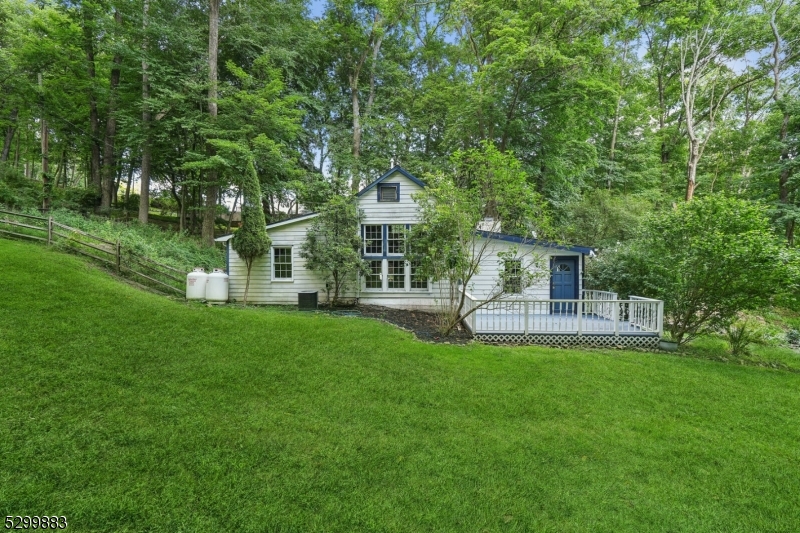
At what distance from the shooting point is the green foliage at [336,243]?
9.91 meters

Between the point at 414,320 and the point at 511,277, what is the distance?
3.14 meters

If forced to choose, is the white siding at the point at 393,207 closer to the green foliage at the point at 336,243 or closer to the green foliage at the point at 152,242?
the green foliage at the point at 336,243

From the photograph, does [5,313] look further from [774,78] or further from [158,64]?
[774,78]

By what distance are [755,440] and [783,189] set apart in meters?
18.1

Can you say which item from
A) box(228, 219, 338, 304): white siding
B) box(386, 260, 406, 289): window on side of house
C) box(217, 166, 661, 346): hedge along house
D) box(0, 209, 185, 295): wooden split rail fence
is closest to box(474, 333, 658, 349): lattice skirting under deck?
box(217, 166, 661, 346): hedge along house

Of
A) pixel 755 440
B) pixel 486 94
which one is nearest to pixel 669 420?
pixel 755 440

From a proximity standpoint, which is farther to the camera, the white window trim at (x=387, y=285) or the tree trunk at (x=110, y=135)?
the tree trunk at (x=110, y=135)

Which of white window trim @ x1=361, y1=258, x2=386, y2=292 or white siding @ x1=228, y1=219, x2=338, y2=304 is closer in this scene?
white siding @ x1=228, y1=219, x2=338, y2=304

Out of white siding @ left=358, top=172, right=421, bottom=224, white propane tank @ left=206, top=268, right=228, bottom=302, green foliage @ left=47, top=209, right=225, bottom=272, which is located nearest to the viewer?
white propane tank @ left=206, top=268, right=228, bottom=302

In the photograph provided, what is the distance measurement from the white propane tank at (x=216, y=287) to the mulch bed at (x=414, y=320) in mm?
3287

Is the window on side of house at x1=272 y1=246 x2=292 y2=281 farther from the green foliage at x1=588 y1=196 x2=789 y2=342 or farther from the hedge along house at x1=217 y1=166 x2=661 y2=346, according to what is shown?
the green foliage at x1=588 y1=196 x2=789 y2=342

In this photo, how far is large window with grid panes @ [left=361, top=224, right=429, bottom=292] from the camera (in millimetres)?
10984

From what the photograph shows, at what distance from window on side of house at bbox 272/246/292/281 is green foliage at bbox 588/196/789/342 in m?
10.7

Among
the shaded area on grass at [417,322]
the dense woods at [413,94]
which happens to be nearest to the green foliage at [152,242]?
the dense woods at [413,94]
